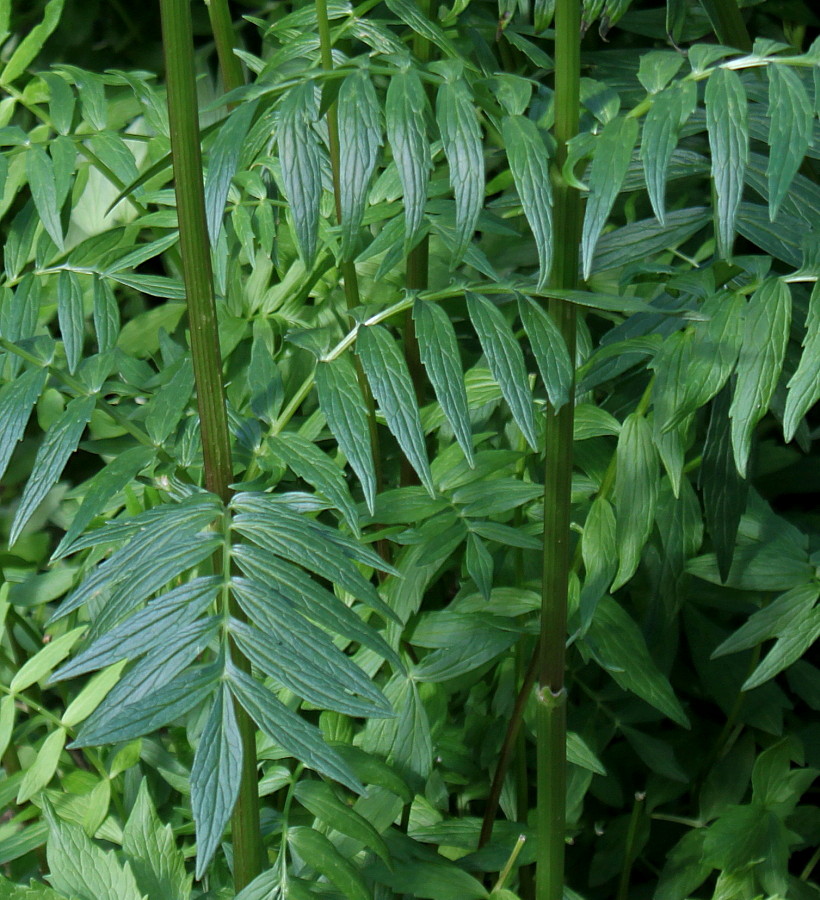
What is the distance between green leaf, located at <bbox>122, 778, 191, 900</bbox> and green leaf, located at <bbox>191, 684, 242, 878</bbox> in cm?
32

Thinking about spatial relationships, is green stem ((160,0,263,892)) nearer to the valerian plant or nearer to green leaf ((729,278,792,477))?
the valerian plant

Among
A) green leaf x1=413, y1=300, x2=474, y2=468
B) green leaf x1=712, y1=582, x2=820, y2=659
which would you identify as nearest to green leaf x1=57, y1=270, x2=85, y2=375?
green leaf x1=413, y1=300, x2=474, y2=468

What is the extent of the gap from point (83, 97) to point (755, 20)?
0.82 metres

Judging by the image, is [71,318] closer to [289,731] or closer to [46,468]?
[46,468]

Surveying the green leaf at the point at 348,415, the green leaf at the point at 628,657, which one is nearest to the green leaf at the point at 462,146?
the green leaf at the point at 348,415

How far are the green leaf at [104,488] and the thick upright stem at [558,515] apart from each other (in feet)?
0.81

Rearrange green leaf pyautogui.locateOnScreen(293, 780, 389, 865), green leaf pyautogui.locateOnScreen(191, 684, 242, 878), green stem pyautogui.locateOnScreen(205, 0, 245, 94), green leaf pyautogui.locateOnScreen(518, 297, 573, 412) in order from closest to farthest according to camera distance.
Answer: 1. green leaf pyautogui.locateOnScreen(191, 684, 242, 878)
2. green leaf pyautogui.locateOnScreen(518, 297, 573, 412)
3. green leaf pyautogui.locateOnScreen(293, 780, 389, 865)
4. green stem pyautogui.locateOnScreen(205, 0, 245, 94)

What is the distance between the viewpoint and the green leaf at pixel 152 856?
0.69 metres

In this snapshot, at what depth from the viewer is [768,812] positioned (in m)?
0.81

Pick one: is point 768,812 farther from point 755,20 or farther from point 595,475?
point 755,20

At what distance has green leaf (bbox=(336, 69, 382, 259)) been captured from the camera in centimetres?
45

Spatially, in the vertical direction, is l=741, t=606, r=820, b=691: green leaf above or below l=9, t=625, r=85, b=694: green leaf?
above

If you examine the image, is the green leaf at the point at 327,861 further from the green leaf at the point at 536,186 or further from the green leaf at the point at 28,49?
the green leaf at the point at 28,49

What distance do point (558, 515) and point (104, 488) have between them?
261mm
